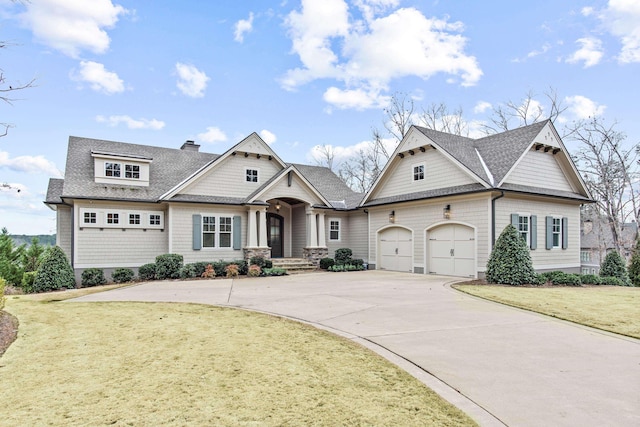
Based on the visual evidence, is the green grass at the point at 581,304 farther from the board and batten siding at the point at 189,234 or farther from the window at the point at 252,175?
the window at the point at 252,175

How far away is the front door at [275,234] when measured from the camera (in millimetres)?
21922

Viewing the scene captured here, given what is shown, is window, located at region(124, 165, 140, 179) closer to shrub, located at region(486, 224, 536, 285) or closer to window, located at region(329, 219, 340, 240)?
window, located at region(329, 219, 340, 240)

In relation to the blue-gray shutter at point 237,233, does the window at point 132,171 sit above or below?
above

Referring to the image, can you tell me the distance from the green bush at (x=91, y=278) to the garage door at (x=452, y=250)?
44.8 feet

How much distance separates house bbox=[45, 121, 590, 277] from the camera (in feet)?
51.6

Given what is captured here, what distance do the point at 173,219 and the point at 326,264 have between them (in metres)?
7.56

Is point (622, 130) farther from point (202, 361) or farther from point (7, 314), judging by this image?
point (7, 314)

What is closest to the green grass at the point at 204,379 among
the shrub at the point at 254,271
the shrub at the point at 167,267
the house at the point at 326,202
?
the shrub at the point at 167,267

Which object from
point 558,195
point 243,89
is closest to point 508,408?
point 558,195

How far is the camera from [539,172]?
16719 mm

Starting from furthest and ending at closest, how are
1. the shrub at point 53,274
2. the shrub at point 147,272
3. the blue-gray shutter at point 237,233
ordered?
the blue-gray shutter at point 237,233
the shrub at point 147,272
the shrub at point 53,274

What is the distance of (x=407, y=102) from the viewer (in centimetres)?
3200

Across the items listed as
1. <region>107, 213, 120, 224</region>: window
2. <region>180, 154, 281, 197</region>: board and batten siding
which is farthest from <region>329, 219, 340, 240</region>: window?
<region>107, 213, 120, 224</region>: window

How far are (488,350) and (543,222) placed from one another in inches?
509
